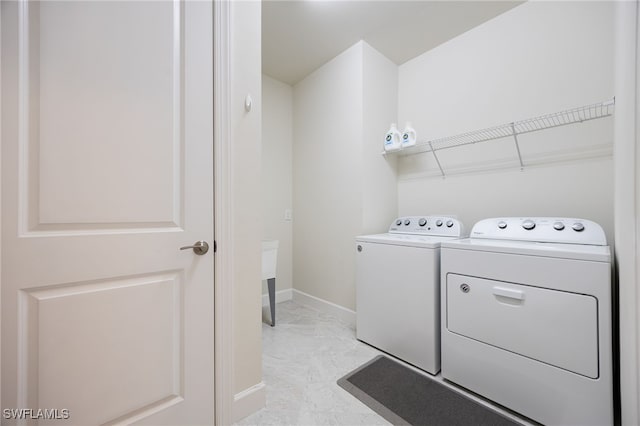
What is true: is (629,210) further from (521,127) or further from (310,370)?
(310,370)

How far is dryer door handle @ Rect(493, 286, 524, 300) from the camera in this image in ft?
3.93

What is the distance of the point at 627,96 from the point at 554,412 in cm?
136

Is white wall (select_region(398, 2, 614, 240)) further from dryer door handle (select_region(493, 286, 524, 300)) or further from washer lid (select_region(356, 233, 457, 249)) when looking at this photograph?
dryer door handle (select_region(493, 286, 524, 300))

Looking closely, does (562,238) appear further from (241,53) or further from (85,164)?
(85,164)

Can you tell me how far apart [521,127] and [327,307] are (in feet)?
7.09

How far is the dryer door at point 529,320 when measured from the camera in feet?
3.47

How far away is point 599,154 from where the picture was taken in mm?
1486

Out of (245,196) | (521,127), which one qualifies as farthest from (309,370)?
(521,127)

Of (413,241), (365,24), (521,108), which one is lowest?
(413,241)

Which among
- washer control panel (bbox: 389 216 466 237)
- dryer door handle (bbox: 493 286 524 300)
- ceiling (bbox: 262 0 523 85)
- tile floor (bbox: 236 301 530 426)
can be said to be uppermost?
ceiling (bbox: 262 0 523 85)

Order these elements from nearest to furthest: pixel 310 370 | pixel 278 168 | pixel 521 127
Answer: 1. pixel 310 370
2. pixel 521 127
3. pixel 278 168

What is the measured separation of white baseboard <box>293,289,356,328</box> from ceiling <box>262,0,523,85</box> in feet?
7.86

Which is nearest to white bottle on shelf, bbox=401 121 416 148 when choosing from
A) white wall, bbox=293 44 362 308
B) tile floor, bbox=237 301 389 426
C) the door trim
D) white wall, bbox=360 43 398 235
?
white wall, bbox=360 43 398 235

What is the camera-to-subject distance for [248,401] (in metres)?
1.21
